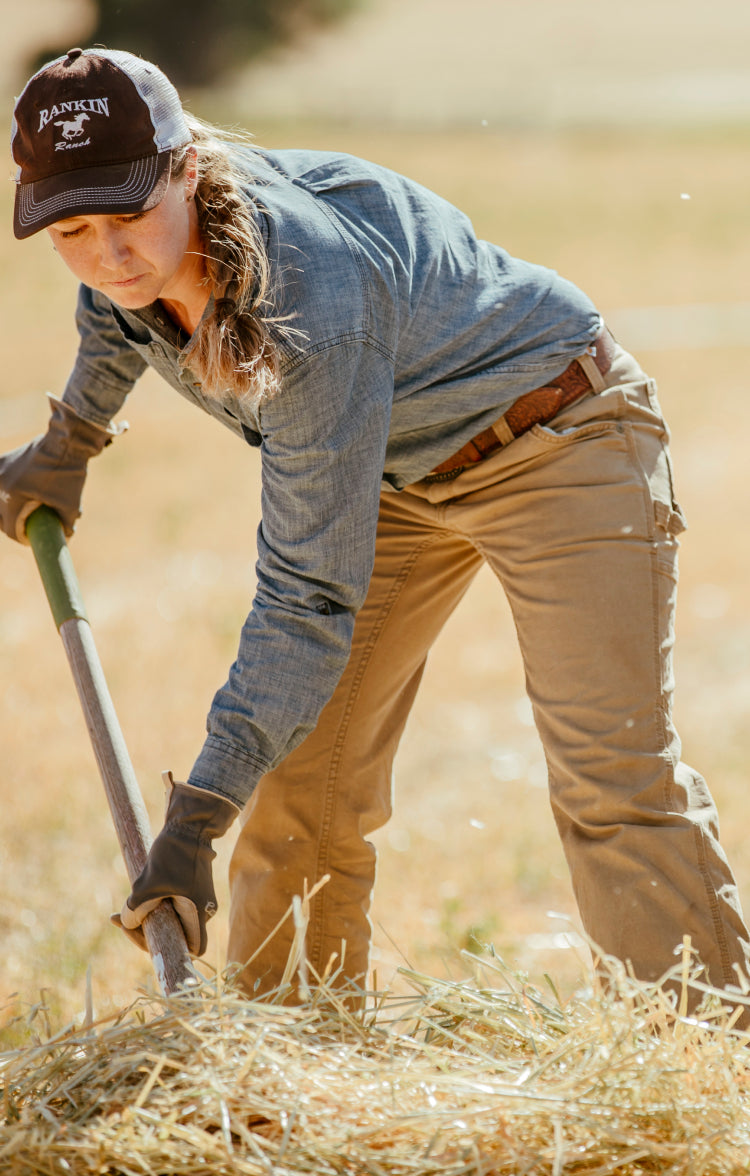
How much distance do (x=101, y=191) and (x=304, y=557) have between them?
0.65 metres

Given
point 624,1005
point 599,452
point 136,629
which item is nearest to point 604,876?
point 624,1005

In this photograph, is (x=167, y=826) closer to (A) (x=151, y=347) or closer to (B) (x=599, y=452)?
(A) (x=151, y=347)

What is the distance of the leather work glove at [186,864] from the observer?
196cm

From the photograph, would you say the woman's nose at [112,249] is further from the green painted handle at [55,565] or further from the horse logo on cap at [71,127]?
the green painted handle at [55,565]

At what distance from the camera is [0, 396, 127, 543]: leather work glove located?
279cm

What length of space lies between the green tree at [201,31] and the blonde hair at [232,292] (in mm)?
23013

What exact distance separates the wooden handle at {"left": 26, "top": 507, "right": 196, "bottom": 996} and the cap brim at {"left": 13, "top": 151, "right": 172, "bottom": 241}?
0.92 metres

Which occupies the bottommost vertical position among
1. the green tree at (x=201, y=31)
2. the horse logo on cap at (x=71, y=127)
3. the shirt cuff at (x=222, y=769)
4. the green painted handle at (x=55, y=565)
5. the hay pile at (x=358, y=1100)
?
the hay pile at (x=358, y=1100)

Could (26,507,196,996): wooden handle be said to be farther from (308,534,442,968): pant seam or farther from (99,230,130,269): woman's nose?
(99,230,130,269): woman's nose

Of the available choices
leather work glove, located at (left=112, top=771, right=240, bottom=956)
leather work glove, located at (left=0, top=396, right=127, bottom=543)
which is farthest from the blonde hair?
leather work glove, located at (left=0, top=396, right=127, bottom=543)

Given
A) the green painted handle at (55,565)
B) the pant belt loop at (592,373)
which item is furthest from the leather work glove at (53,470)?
the pant belt loop at (592,373)

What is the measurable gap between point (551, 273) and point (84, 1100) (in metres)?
1.78

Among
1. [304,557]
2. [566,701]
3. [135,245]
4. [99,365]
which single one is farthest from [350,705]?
[135,245]

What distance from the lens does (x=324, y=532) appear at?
1987 millimetres
